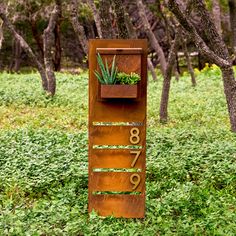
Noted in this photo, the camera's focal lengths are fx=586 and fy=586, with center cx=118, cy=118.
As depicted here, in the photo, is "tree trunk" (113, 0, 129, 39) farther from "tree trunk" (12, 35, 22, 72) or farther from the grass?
"tree trunk" (12, 35, 22, 72)

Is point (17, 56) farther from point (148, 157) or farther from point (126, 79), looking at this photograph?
point (126, 79)

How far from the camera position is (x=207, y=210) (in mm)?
5742

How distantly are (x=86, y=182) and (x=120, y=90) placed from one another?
177 cm

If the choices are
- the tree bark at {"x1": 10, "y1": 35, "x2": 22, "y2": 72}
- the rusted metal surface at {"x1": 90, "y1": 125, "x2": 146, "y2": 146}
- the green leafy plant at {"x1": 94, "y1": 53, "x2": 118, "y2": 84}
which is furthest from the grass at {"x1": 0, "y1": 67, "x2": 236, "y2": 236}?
the tree bark at {"x1": 10, "y1": 35, "x2": 22, "y2": 72}

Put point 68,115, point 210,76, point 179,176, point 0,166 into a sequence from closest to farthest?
point 179,176 → point 0,166 → point 68,115 → point 210,76

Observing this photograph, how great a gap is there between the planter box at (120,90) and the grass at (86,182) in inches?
46.9

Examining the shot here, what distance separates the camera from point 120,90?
210 inches

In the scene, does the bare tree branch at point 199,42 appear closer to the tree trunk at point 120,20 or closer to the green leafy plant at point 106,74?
the tree trunk at point 120,20

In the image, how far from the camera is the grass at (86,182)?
5367 millimetres

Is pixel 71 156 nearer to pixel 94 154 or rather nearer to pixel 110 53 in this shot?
pixel 94 154

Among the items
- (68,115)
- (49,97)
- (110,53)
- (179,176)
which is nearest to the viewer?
(110,53)

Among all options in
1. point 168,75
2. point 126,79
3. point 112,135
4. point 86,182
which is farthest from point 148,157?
point 168,75

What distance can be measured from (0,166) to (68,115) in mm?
5111

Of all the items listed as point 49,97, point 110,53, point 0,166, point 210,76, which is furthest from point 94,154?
point 210,76
